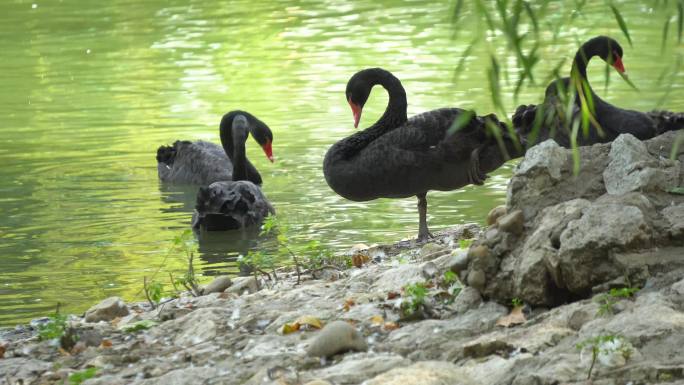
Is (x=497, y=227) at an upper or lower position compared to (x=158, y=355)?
upper

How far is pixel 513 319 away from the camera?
453cm

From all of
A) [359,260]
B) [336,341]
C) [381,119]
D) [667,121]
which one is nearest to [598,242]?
[336,341]

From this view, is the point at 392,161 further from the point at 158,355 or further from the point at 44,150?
the point at 44,150

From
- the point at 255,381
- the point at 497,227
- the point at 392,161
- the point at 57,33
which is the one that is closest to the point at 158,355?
the point at 255,381

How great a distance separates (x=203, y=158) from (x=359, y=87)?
3.35m

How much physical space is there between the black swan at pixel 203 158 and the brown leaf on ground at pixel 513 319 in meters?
6.80

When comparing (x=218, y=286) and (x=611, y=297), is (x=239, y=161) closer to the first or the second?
(x=218, y=286)

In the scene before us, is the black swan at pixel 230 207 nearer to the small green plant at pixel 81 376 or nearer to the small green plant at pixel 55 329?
the small green plant at pixel 55 329

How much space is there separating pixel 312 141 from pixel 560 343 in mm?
8407

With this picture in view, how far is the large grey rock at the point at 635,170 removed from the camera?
480cm

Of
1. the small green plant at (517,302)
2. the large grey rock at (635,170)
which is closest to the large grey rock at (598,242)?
the small green plant at (517,302)

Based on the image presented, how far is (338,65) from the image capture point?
667 inches

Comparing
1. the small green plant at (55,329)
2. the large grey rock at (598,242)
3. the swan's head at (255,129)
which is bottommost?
the swan's head at (255,129)

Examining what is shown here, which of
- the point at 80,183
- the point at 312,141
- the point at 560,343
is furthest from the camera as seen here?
the point at 312,141
